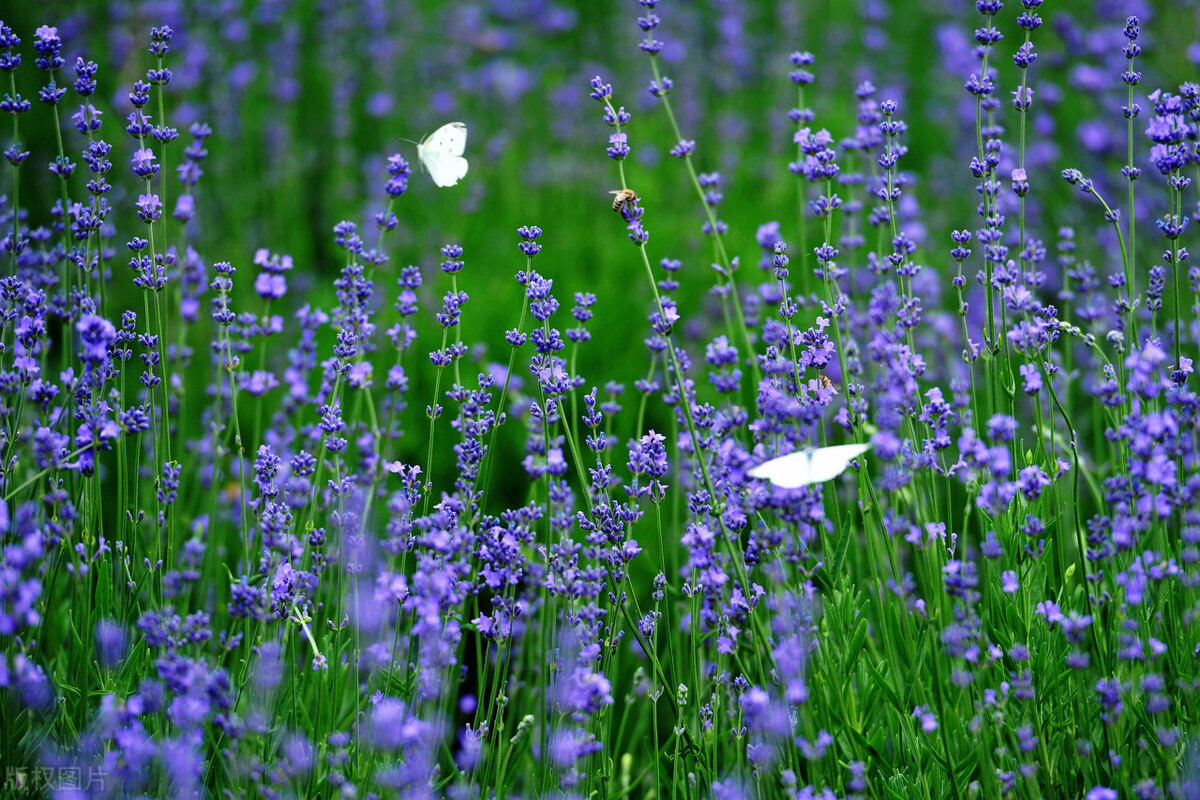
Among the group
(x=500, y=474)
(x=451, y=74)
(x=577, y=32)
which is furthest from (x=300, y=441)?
(x=577, y=32)

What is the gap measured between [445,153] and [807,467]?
1.50 meters

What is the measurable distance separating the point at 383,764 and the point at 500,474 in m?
2.00

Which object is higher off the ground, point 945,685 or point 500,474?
point 945,685

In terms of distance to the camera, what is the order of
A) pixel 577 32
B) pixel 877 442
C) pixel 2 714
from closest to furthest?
pixel 877 442 < pixel 2 714 < pixel 577 32

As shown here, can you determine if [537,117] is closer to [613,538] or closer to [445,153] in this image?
[445,153]

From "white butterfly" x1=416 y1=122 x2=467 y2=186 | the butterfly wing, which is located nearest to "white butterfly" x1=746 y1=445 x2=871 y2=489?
the butterfly wing

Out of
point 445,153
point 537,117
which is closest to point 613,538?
point 445,153

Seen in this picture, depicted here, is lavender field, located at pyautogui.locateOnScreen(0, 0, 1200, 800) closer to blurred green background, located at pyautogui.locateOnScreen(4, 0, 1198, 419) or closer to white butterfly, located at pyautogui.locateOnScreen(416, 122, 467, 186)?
white butterfly, located at pyautogui.locateOnScreen(416, 122, 467, 186)

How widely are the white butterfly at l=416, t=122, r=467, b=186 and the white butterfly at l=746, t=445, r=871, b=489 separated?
128 cm

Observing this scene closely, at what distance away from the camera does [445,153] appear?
9.02 feet

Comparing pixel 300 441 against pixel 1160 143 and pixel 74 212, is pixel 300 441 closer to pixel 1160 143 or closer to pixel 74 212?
pixel 74 212

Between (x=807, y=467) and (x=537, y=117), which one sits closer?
(x=807, y=467)

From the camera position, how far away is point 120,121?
5031mm

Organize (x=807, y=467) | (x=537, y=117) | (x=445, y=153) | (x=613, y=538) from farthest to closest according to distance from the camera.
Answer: (x=537, y=117) < (x=445, y=153) < (x=613, y=538) < (x=807, y=467)
